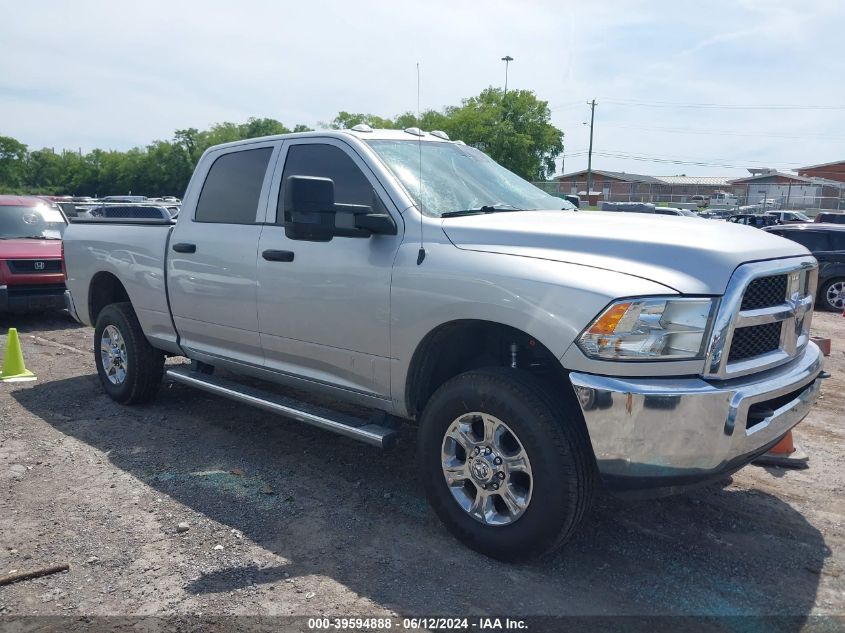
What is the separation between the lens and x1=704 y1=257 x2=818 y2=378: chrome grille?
3.04 metres

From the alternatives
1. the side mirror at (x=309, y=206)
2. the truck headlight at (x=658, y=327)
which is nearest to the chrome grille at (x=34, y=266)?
the side mirror at (x=309, y=206)

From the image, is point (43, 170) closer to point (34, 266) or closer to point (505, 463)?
point (34, 266)

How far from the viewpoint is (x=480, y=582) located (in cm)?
337

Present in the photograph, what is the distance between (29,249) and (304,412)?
786cm

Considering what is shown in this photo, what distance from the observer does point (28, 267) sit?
1012cm

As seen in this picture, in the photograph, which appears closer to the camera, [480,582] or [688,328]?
[688,328]

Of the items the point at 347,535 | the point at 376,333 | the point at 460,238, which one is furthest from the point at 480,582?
the point at 460,238

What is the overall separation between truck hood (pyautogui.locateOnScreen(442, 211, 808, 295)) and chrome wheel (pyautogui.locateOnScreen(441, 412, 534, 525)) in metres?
0.85

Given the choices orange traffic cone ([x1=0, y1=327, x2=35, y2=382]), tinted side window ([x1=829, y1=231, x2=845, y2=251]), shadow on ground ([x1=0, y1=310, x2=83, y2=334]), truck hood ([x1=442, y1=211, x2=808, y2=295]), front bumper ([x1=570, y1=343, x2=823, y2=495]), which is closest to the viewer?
A: front bumper ([x1=570, y1=343, x2=823, y2=495])

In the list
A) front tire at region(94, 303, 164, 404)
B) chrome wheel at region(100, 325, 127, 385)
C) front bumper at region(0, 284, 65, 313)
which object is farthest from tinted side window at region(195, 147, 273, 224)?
front bumper at region(0, 284, 65, 313)

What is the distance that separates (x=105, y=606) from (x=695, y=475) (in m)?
2.60

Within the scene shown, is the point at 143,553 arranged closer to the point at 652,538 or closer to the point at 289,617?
the point at 289,617

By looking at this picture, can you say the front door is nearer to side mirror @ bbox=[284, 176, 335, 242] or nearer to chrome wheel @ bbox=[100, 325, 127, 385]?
side mirror @ bbox=[284, 176, 335, 242]

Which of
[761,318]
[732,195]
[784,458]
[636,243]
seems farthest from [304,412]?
[732,195]
